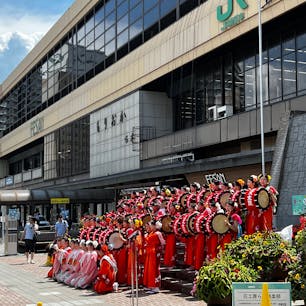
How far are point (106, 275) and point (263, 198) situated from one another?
15.7 feet

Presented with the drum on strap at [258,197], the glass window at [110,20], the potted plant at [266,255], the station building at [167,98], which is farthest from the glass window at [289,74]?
the glass window at [110,20]

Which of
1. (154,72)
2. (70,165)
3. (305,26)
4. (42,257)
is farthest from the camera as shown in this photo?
(70,165)

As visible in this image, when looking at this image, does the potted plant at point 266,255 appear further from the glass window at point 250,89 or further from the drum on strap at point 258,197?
the glass window at point 250,89

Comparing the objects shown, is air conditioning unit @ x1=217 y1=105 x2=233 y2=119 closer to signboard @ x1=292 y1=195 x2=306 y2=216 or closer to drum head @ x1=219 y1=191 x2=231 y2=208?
signboard @ x1=292 y1=195 x2=306 y2=216

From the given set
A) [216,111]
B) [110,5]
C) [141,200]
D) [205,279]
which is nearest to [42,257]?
[141,200]

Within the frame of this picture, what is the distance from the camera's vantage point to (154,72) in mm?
36094

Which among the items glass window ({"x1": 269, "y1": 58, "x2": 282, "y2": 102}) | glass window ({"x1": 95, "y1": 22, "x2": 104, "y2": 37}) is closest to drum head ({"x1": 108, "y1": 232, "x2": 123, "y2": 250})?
glass window ({"x1": 269, "y1": 58, "x2": 282, "y2": 102})

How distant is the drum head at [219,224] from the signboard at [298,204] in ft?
9.15

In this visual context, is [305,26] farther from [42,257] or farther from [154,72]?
[42,257]

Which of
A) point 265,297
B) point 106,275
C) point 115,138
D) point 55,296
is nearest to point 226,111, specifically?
point 115,138

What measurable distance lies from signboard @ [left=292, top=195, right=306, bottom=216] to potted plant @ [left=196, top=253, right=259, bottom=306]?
713 centimetres

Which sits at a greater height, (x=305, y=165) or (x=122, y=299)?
(x=305, y=165)

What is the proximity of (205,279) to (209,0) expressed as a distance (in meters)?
24.3

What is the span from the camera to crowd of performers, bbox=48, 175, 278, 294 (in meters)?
13.6
